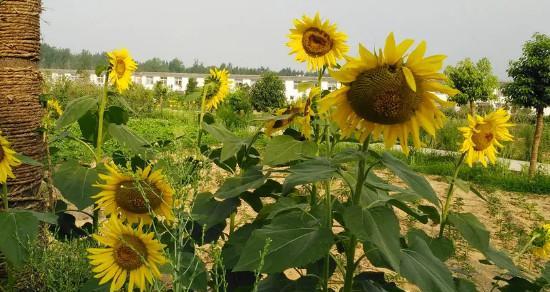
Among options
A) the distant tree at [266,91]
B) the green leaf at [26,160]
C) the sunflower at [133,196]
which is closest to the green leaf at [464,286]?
the sunflower at [133,196]

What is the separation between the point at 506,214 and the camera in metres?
5.68

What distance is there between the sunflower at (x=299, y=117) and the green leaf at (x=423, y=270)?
21.0 inches

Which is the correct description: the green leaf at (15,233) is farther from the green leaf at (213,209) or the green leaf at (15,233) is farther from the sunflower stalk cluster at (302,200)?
the green leaf at (213,209)

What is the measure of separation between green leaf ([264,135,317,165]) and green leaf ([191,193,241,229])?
0.61 ft

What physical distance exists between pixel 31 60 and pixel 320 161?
144 centimetres

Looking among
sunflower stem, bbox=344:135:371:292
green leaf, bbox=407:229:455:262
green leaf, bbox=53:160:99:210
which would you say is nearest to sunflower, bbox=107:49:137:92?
green leaf, bbox=53:160:99:210

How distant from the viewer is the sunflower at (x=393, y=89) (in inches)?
47.7

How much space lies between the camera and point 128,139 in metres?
1.72

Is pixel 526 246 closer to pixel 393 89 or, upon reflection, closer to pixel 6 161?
pixel 393 89

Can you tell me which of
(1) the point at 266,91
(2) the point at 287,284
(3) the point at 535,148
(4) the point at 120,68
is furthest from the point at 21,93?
(1) the point at 266,91

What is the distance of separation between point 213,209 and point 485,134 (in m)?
1.20

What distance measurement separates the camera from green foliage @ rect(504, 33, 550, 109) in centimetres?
933

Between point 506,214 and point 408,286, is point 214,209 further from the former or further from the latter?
point 506,214

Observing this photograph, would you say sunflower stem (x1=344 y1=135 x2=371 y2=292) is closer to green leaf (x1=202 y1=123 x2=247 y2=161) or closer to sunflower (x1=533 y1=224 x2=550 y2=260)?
green leaf (x1=202 y1=123 x2=247 y2=161)
